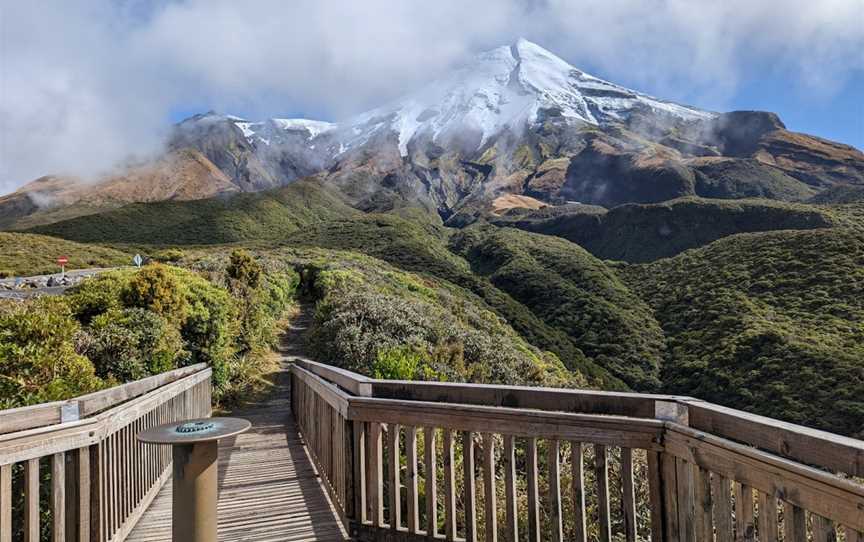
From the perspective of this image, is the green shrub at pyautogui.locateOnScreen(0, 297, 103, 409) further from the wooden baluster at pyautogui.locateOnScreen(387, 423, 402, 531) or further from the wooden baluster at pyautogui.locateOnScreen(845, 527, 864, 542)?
the wooden baluster at pyautogui.locateOnScreen(845, 527, 864, 542)

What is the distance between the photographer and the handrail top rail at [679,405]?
1.66 m

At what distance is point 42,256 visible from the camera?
135ft

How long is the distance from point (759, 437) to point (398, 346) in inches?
291

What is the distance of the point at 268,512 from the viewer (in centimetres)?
440

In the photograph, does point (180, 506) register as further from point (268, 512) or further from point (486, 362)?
point (486, 362)

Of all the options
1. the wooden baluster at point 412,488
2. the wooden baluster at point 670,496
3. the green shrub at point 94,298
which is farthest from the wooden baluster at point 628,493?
the green shrub at point 94,298

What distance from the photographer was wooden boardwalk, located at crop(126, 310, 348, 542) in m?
3.96

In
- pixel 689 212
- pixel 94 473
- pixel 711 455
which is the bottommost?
pixel 94 473

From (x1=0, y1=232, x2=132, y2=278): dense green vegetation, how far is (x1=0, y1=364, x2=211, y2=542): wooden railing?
33.4 meters

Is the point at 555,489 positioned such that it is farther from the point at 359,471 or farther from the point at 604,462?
the point at 359,471

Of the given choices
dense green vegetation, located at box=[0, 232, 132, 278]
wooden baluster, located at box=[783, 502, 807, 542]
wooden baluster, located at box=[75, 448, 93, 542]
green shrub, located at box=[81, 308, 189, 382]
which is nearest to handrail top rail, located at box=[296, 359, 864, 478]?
wooden baluster, located at box=[783, 502, 807, 542]

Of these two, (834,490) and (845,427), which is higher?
(834,490)

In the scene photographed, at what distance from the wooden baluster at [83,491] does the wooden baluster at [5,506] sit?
2.08ft

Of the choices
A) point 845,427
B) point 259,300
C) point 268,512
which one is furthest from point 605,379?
point 268,512
